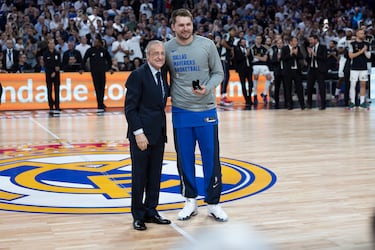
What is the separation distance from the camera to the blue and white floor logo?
656 centimetres

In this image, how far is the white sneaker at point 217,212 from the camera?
5.92m

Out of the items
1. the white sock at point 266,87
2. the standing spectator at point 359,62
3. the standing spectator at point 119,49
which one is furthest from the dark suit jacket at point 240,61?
the standing spectator at point 119,49

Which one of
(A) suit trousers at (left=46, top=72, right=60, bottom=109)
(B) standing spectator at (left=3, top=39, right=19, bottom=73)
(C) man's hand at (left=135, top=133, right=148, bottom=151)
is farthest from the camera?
(B) standing spectator at (left=3, top=39, right=19, bottom=73)

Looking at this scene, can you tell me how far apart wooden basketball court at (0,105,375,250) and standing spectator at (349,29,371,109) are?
10.5 ft

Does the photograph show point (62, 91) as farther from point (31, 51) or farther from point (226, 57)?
point (226, 57)

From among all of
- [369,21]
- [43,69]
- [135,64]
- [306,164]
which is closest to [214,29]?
[135,64]

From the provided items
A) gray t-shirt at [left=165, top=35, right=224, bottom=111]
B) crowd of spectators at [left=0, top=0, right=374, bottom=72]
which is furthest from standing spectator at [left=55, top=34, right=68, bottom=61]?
gray t-shirt at [left=165, top=35, right=224, bottom=111]

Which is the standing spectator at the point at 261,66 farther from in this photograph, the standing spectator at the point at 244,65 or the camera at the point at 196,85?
the camera at the point at 196,85

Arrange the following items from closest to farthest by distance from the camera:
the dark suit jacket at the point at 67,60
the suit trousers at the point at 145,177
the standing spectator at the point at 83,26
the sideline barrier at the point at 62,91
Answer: the suit trousers at the point at 145,177
the sideline barrier at the point at 62,91
the dark suit jacket at the point at 67,60
the standing spectator at the point at 83,26

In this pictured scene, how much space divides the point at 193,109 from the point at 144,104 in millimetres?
561

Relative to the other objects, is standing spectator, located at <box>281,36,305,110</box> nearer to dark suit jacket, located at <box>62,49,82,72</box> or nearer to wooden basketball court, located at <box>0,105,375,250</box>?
wooden basketball court, located at <box>0,105,375,250</box>

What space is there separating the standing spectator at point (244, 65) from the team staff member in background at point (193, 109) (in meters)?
12.1

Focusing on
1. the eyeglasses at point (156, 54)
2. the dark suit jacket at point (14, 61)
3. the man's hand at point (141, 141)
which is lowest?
the man's hand at point (141, 141)

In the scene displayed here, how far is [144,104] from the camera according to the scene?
5.66 metres
